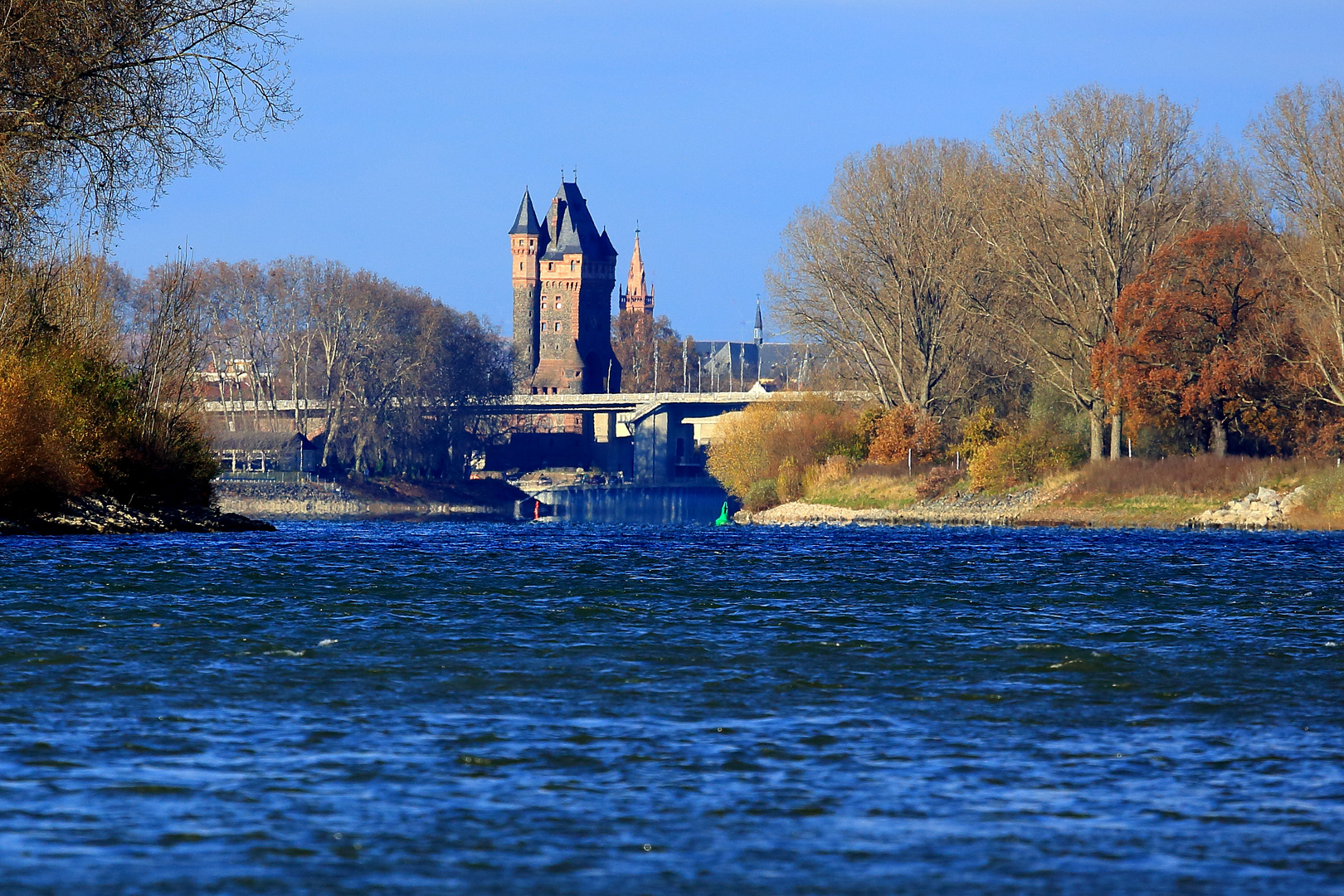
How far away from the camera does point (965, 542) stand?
37062mm

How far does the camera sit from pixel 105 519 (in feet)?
102

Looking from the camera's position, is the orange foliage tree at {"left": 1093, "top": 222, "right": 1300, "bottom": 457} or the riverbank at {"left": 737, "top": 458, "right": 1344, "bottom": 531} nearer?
the riverbank at {"left": 737, "top": 458, "right": 1344, "bottom": 531}

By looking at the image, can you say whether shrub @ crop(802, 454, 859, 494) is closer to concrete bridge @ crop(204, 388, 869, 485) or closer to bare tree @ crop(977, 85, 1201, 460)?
bare tree @ crop(977, 85, 1201, 460)

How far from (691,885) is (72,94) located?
2033 centimetres

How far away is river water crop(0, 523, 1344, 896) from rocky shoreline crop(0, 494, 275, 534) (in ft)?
31.3

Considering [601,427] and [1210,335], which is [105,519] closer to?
[1210,335]

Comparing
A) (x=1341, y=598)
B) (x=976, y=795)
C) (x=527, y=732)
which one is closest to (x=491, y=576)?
(x=1341, y=598)

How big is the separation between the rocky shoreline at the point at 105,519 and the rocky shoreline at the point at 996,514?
97.4 ft

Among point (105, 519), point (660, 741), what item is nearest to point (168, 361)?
point (105, 519)

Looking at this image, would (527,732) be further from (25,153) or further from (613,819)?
(25,153)

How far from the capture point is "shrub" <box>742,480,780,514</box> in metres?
70.3

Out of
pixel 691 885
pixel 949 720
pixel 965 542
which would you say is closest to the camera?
pixel 691 885

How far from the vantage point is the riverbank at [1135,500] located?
4909cm

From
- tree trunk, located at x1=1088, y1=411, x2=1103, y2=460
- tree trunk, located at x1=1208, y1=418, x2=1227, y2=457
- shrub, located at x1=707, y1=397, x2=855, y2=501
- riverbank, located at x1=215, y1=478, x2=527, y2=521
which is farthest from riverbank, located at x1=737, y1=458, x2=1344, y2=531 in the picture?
riverbank, located at x1=215, y1=478, x2=527, y2=521
